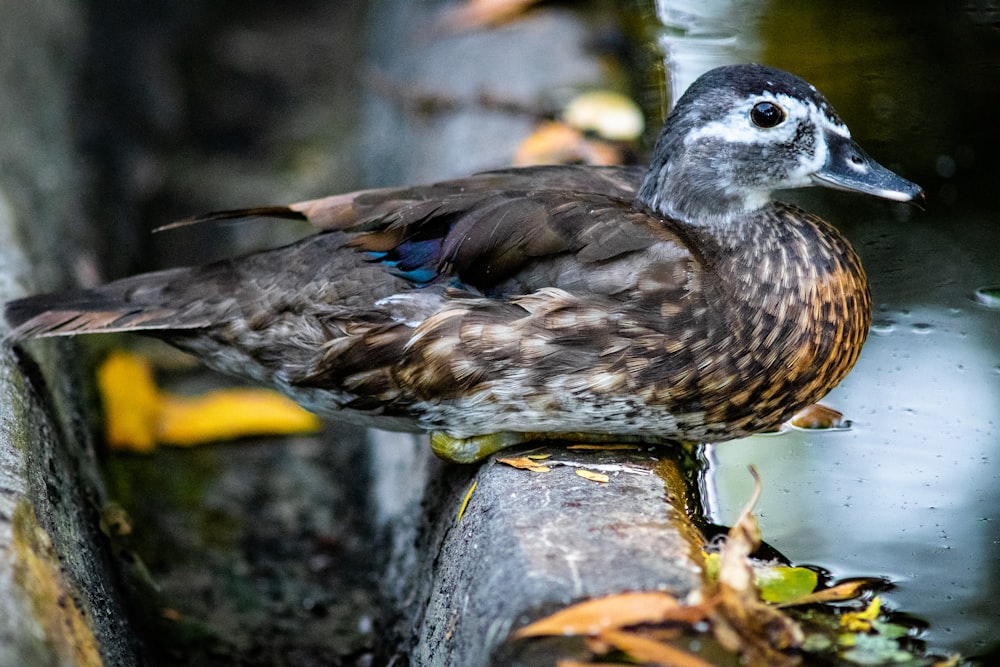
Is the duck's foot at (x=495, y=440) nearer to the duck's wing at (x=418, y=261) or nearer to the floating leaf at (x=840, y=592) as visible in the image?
the duck's wing at (x=418, y=261)

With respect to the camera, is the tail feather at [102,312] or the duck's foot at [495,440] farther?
the tail feather at [102,312]

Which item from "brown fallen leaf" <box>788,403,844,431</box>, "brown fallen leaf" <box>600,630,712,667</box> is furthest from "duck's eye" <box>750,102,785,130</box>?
"brown fallen leaf" <box>600,630,712,667</box>

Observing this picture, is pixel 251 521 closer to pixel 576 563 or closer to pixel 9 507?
pixel 9 507

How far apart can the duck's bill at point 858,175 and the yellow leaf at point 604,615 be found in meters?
1.29

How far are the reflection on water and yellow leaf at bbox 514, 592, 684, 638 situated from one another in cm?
63

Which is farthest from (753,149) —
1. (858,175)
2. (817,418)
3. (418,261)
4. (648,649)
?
(648,649)

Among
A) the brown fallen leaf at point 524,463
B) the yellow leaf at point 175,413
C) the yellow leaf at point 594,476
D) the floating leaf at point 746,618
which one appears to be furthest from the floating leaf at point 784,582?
the yellow leaf at point 175,413

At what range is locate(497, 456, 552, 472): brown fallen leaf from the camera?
9.11 ft

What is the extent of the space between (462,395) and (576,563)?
2.32 ft

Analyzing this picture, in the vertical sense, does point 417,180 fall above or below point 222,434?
above

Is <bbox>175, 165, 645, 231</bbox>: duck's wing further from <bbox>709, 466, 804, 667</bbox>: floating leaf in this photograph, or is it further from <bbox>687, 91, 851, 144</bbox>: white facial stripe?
<bbox>709, 466, 804, 667</bbox>: floating leaf

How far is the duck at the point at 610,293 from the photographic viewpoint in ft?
9.05

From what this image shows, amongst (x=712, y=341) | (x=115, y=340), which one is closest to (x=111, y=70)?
(x=115, y=340)

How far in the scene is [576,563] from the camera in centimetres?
227
